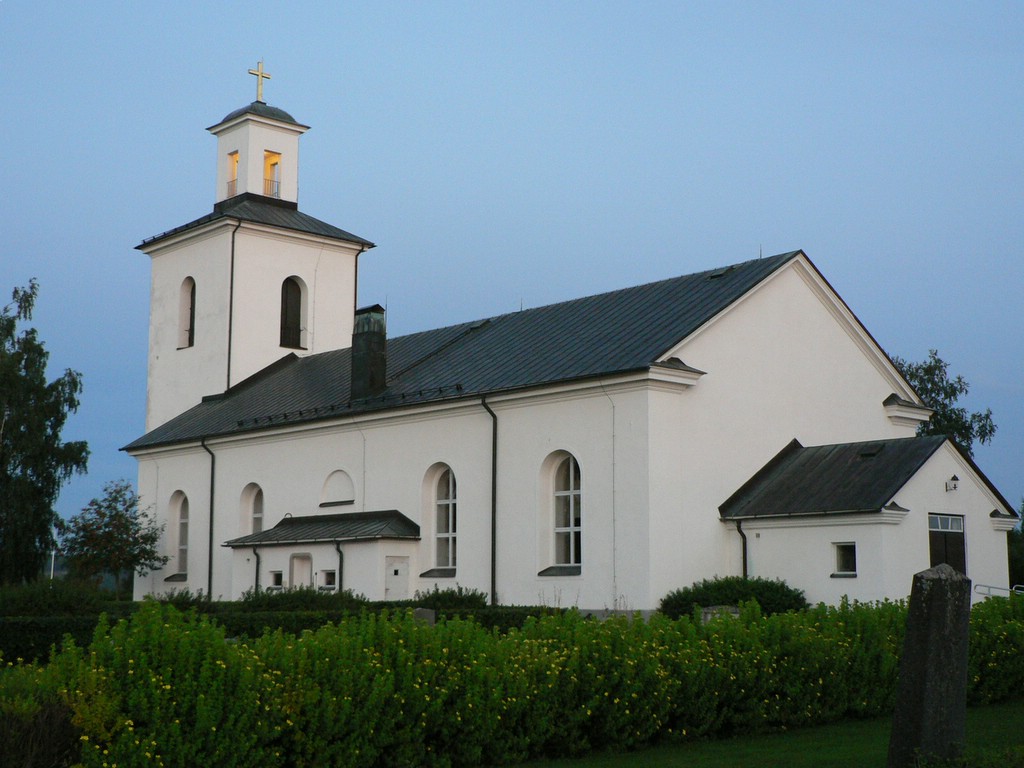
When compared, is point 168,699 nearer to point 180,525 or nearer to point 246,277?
point 180,525

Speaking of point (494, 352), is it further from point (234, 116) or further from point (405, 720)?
point (405, 720)

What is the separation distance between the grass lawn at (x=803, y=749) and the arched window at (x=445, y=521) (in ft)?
46.6

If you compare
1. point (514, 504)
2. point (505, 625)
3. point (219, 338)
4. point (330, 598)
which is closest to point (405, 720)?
point (505, 625)

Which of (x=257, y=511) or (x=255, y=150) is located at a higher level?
(x=255, y=150)

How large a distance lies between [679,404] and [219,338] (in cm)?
1833

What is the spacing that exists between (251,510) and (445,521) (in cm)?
788

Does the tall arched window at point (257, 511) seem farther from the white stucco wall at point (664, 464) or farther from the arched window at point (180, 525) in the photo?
the arched window at point (180, 525)

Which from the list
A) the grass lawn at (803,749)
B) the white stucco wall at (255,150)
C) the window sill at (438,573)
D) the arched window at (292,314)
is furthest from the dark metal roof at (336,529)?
the grass lawn at (803,749)

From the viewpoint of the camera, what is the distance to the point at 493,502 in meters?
25.9

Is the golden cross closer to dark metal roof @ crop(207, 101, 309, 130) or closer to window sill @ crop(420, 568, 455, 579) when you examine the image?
dark metal roof @ crop(207, 101, 309, 130)

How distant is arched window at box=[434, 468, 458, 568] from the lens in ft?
89.9

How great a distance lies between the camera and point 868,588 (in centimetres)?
2220

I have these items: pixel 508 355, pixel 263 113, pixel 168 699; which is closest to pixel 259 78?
pixel 263 113

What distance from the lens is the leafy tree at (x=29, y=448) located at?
44.3m
